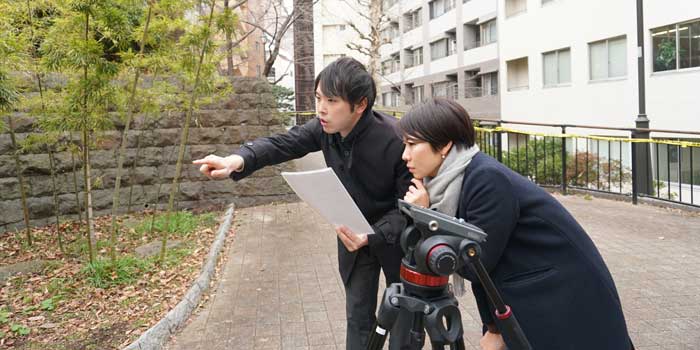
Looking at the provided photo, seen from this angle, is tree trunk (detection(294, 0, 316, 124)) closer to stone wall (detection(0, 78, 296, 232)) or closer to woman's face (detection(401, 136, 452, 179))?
stone wall (detection(0, 78, 296, 232))

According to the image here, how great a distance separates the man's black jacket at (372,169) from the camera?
2508 mm

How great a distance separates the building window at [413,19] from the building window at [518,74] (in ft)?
39.0

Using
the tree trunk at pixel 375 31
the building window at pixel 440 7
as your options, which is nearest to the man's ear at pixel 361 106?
the tree trunk at pixel 375 31

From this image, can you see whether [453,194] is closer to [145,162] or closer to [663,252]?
[663,252]

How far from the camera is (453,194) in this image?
6.08 feet

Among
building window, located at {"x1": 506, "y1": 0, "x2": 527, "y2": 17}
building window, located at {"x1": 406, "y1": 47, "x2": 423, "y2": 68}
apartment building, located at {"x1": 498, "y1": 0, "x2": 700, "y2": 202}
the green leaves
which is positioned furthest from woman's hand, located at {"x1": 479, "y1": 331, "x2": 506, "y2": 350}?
building window, located at {"x1": 406, "y1": 47, "x2": 423, "y2": 68}

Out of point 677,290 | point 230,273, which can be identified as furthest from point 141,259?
point 677,290

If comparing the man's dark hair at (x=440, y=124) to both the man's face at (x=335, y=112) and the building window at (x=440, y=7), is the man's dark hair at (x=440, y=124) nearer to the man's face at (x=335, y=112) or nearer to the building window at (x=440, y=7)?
the man's face at (x=335, y=112)

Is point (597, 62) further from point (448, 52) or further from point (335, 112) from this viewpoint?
point (335, 112)

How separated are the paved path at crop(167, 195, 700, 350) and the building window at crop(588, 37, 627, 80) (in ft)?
32.2

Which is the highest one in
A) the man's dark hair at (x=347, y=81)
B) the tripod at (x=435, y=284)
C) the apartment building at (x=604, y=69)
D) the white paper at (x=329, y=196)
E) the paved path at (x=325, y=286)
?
the apartment building at (x=604, y=69)

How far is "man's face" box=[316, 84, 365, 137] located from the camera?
96.4 inches

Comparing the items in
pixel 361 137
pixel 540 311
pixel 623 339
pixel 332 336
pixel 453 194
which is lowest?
pixel 332 336

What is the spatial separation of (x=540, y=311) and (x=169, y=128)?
7.95m
